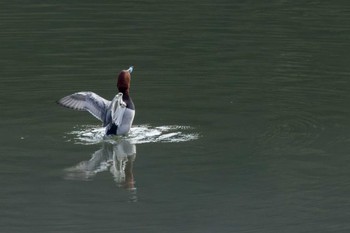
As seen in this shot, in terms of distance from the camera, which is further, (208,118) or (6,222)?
(208,118)

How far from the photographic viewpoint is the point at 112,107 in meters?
13.3

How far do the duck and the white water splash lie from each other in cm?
15

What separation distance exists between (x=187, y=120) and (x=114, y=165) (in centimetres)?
171

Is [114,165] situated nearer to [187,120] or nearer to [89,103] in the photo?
[89,103]

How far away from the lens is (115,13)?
75.9 ft

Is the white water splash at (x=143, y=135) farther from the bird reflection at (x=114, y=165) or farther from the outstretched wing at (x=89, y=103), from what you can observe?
the outstretched wing at (x=89, y=103)

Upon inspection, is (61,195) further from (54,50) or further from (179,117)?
(54,50)

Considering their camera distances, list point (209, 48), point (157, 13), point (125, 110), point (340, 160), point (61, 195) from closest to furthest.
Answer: point (61, 195)
point (340, 160)
point (125, 110)
point (209, 48)
point (157, 13)

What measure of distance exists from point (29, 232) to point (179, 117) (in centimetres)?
445

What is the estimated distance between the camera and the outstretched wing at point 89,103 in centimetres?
1344

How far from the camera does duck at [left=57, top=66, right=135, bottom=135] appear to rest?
13320 millimetres

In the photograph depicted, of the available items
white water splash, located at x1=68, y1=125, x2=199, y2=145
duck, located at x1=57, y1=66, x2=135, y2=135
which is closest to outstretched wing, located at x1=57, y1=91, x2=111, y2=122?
duck, located at x1=57, y1=66, x2=135, y2=135

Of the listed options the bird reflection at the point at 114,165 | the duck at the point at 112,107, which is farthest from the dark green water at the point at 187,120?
the duck at the point at 112,107

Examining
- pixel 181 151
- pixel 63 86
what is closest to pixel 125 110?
pixel 181 151
